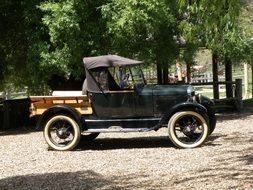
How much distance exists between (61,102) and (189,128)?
2699 millimetres

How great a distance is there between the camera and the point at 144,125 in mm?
11109

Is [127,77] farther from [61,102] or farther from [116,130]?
[61,102]

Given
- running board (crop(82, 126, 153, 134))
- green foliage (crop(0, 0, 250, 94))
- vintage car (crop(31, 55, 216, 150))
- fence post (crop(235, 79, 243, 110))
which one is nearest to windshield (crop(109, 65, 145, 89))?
vintage car (crop(31, 55, 216, 150))

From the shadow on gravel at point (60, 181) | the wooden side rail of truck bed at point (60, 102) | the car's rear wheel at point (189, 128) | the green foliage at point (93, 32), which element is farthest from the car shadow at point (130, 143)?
the shadow on gravel at point (60, 181)

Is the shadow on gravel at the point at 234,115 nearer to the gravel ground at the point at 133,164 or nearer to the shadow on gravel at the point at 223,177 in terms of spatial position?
the gravel ground at the point at 133,164

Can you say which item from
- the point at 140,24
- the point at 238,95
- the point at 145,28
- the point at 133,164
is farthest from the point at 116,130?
the point at 238,95

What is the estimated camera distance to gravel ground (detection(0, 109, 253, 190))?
7479 mm

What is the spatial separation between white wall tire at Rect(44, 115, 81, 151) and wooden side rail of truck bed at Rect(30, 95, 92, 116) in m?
0.28

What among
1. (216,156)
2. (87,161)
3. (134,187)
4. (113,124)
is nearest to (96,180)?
(134,187)

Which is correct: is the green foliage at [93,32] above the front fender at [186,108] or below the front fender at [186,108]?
above

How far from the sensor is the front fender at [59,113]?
434 inches

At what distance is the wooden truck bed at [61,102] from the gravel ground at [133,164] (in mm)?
836

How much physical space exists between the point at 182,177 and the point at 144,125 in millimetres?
3532

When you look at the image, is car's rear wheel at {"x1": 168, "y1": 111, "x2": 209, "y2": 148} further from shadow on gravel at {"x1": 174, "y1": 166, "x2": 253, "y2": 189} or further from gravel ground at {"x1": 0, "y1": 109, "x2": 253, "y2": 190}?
shadow on gravel at {"x1": 174, "y1": 166, "x2": 253, "y2": 189}
